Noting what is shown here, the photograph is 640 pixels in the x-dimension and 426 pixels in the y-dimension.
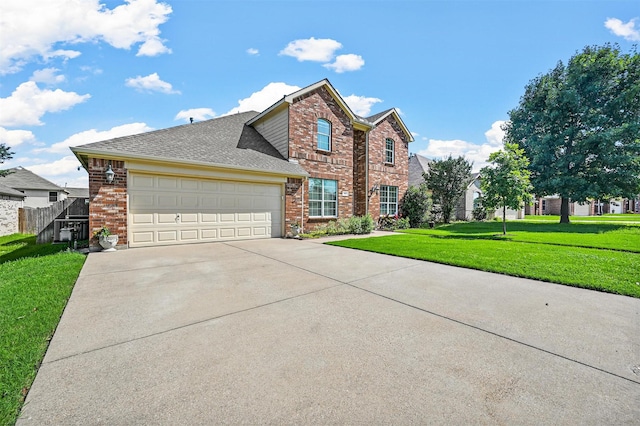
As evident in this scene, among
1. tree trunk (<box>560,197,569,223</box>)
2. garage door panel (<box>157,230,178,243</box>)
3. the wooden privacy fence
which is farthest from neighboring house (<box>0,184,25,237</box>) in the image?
tree trunk (<box>560,197,569,223</box>)

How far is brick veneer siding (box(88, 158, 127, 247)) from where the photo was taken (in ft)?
26.5

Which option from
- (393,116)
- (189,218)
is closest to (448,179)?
(393,116)

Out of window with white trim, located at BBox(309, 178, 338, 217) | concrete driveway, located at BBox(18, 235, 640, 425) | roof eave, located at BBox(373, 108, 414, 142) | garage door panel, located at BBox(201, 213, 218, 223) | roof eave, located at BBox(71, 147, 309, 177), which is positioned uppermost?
roof eave, located at BBox(373, 108, 414, 142)

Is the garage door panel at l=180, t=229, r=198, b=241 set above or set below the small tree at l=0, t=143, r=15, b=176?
below

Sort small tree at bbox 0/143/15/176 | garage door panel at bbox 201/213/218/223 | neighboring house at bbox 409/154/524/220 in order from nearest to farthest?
garage door panel at bbox 201/213/218/223
small tree at bbox 0/143/15/176
neighboring house at bbox 409/154/524/220

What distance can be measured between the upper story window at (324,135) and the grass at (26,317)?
34.5ft

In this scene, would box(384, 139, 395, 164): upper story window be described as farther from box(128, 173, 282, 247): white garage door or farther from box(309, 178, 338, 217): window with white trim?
box(128, 173, 282, 247): white garage door

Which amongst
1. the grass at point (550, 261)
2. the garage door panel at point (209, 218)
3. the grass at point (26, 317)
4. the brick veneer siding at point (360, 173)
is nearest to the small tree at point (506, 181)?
the grass at point (550, 261)

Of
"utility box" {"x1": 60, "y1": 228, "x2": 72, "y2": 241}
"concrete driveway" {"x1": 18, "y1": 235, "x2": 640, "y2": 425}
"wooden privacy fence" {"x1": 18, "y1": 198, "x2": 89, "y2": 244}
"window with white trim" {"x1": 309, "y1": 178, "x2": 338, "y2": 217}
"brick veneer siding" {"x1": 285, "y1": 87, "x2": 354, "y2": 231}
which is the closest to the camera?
"concrete driveway" {"x1": 18, "y1": 235, "x2": 640, "y2": 425}

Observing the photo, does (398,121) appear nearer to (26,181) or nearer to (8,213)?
(8,213)

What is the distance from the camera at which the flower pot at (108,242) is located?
8.02 metres

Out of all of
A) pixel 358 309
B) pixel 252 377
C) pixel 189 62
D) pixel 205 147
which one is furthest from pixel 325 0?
pixel 252 377

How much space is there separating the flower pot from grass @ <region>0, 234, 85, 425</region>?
1.56m

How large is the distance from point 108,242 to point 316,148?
9117mm
